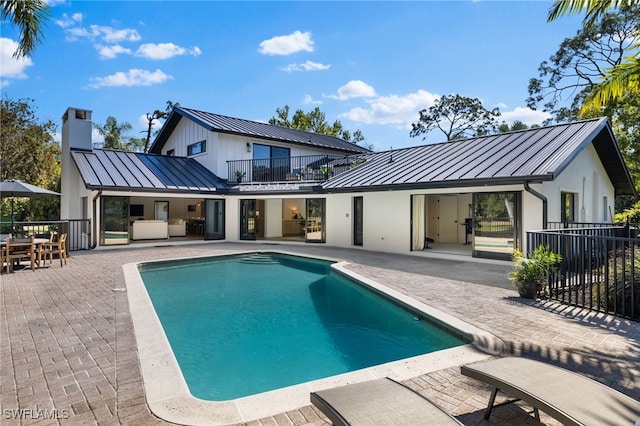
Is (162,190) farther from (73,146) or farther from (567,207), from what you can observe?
(567,207)

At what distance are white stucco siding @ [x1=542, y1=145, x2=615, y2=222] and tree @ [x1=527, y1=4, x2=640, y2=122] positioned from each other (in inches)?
568

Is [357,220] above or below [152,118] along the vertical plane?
Answer: below

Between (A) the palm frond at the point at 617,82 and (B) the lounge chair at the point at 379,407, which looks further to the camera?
(A) the palm frond at the point at 617,82

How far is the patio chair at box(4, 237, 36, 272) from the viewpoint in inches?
373

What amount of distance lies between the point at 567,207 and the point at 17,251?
681 inches

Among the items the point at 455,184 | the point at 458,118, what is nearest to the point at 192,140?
the point at 455,184

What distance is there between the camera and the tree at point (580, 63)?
2508 cm

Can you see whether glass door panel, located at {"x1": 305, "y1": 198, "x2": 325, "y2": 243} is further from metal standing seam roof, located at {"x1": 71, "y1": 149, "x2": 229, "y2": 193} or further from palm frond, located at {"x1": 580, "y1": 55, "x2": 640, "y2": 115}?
palm frond, located at {"x1": 580, "y1": 55, "x2": 640, "y2": 115}

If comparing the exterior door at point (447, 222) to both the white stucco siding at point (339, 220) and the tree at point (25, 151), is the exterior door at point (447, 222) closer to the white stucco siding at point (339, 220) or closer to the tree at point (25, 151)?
the white stucco siding at point (339, 220)

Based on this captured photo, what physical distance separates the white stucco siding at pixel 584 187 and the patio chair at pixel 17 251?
14499 millimetres

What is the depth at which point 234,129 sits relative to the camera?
62.7 feet

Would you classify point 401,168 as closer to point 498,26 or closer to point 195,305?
point 498,26

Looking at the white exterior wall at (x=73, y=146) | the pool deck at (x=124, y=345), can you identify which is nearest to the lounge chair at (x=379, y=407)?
the pool deck at (x=124, y=345)

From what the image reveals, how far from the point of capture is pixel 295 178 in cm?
1833
